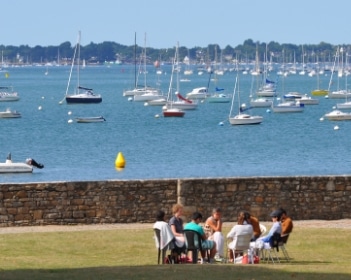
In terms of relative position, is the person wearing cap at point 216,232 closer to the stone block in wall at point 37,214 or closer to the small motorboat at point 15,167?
the stone block in wall at point 37,214

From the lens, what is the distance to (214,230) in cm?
2189

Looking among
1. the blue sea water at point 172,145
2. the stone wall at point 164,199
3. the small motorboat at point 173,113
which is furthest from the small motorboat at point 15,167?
the small motorboat at point 173,113

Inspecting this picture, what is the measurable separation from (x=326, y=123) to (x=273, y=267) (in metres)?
86.8

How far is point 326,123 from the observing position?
106 metres

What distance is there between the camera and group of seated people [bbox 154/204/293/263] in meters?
21.0

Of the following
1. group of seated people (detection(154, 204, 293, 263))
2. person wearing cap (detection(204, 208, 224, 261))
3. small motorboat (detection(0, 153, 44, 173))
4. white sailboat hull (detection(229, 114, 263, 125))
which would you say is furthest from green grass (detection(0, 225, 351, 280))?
white sailboat hull (detection(229, 114, 263, 125))

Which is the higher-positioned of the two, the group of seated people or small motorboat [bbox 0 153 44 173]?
the group of seated people

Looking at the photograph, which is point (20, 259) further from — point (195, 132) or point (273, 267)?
point (195, 132)

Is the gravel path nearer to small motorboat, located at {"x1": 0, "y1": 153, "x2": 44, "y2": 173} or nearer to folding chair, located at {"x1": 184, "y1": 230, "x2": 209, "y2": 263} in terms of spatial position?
folding chair, located at {"x1": 184, "y1": 230, "x2": 209, "y2": 263}

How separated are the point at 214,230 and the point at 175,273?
3153 millimetres

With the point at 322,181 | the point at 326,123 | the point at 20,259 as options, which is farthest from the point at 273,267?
the point at 326,123

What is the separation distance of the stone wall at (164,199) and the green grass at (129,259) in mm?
1340

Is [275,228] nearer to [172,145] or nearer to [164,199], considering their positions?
[164,199]

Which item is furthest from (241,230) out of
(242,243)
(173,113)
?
(173,113)
